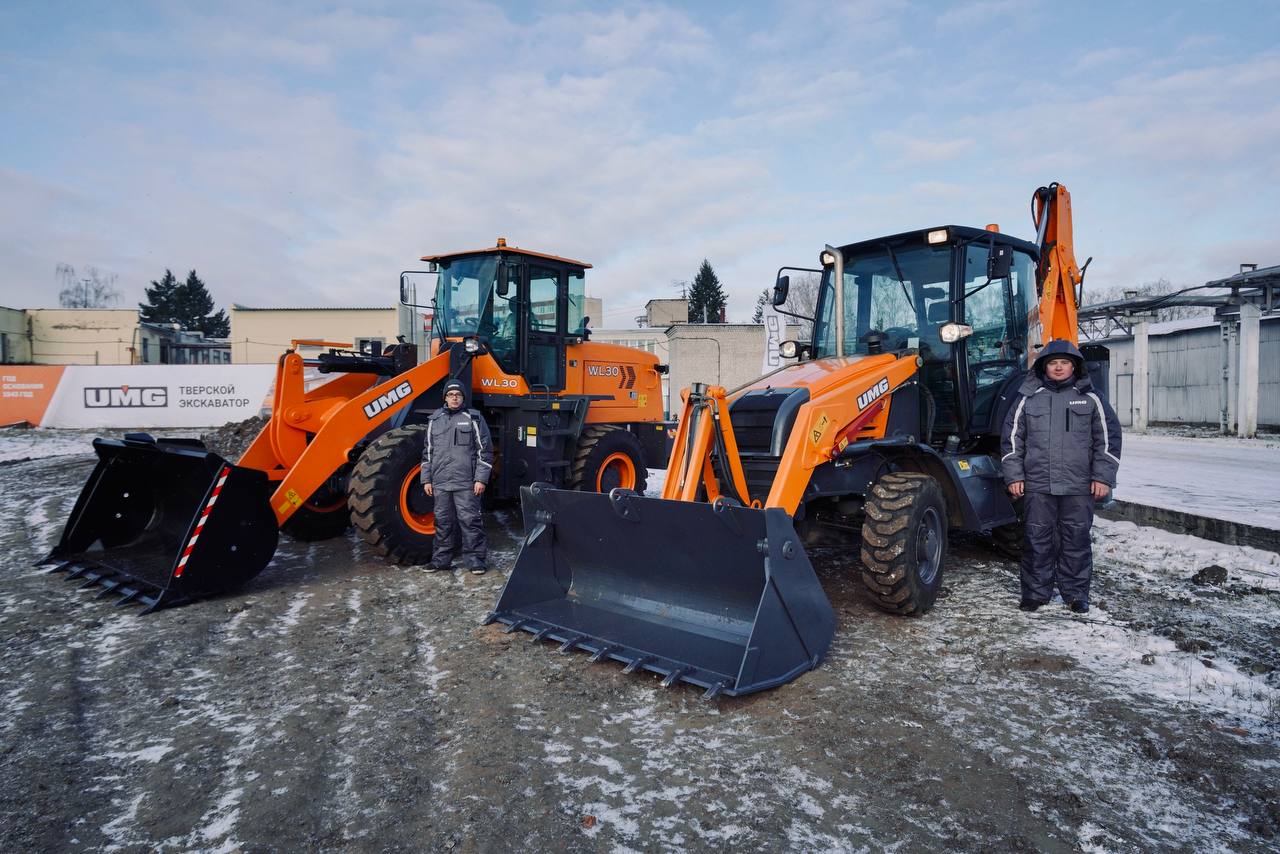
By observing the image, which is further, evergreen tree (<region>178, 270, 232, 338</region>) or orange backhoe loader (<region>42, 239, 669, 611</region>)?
evergreen tree (<region>178, 270, 232, 338</region>)

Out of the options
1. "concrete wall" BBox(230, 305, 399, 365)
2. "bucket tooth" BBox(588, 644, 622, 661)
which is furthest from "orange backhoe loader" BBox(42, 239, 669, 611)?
"concrete wall" BBox(230, 305, 399, 365)

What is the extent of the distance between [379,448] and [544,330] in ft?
8.25

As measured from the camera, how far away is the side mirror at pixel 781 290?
5863mm

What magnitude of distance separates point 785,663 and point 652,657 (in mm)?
658

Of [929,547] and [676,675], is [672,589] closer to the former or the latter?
[676,675]

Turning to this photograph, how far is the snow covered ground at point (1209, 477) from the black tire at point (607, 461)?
5352mm

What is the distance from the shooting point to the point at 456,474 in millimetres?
6105

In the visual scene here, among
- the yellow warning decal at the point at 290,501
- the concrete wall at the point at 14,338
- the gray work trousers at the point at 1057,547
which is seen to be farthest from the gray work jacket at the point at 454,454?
the concrete wall at the point at 14,338

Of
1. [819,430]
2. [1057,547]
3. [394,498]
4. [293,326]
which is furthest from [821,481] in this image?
[293,326]

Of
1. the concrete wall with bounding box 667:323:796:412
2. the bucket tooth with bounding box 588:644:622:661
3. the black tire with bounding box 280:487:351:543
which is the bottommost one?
the bucket tooth with bounding box 588:644:622:661

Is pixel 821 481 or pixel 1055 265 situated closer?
pixel 821 481

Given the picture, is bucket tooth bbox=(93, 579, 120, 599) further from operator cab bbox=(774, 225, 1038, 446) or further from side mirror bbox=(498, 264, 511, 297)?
operator cab bbox=(774, 225, 1038, 446)

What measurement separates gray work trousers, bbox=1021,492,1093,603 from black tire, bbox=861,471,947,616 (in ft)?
2.12

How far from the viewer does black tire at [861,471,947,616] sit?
466 centimetres
